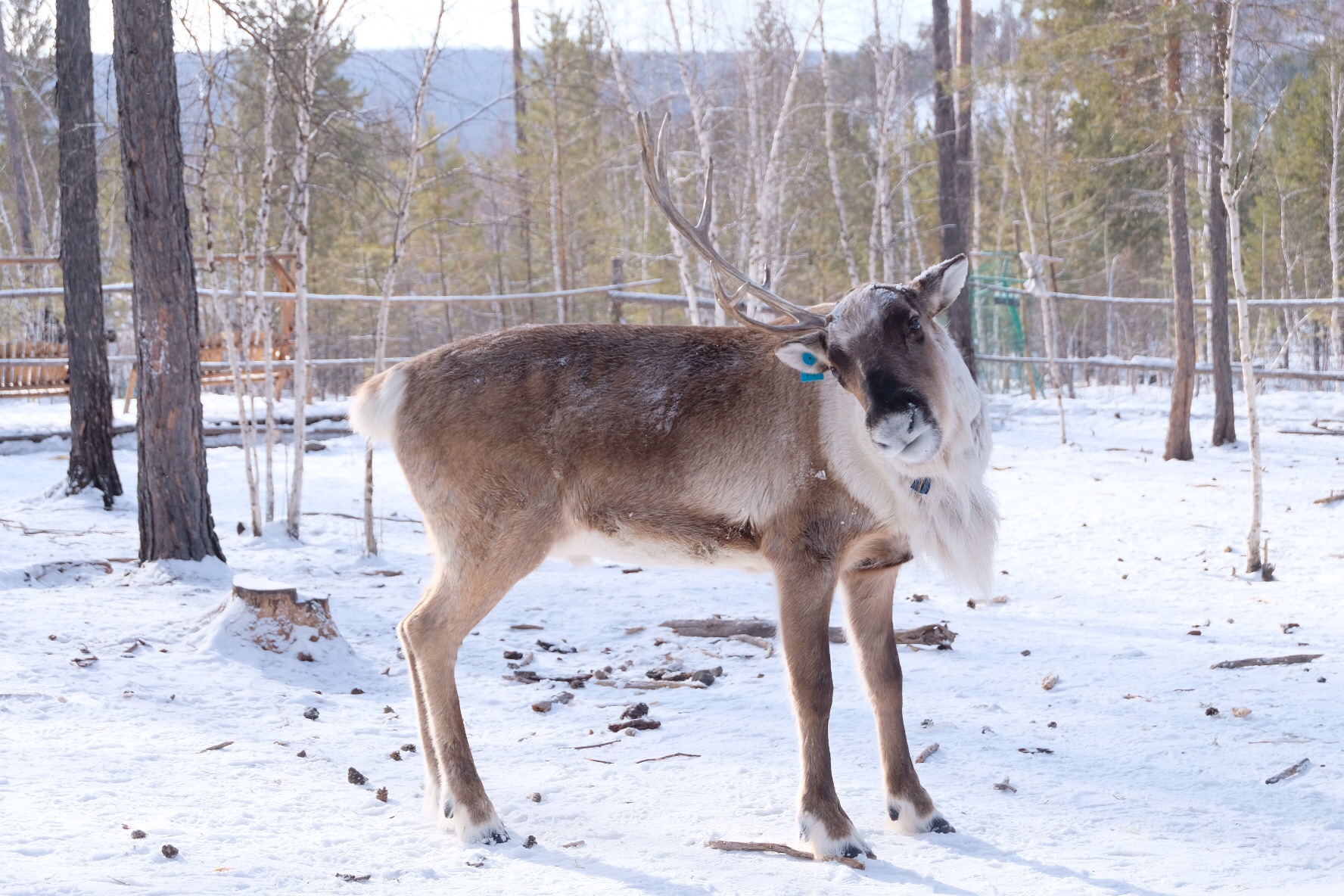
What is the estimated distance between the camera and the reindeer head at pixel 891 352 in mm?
3031

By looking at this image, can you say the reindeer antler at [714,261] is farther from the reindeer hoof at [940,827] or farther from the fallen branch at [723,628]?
the fallen branch at [723,628]

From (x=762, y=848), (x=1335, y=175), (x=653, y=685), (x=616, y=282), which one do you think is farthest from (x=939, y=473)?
(x=1335, y=175)

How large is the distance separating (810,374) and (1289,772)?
6.88 ft

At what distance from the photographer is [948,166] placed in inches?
557

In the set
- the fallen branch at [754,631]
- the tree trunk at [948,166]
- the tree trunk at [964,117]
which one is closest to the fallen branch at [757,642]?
the fallen branch at [754,631]

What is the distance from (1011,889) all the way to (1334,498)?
23.6 feet

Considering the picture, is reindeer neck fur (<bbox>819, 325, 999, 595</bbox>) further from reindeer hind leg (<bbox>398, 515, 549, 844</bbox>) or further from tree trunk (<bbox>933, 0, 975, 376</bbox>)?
tree trunk (<bbox>933, 0, 975, 376</bbox>)

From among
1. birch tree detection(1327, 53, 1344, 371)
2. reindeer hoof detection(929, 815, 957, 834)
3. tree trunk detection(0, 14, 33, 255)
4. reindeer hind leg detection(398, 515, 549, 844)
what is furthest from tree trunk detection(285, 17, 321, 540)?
birch tree detection(1327, 53, 1344, 371)

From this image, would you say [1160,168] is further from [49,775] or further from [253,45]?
[49,775]

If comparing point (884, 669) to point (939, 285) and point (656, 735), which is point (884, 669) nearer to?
point (656, 735)

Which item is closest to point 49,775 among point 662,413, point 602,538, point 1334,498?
point 602,538

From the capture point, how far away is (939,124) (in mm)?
14109

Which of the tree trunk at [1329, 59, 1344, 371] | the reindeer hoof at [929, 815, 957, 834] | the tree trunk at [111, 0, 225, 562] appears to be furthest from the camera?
the tree trunk at [1329, 59, 1344, 371]

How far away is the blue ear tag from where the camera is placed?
3334mm
